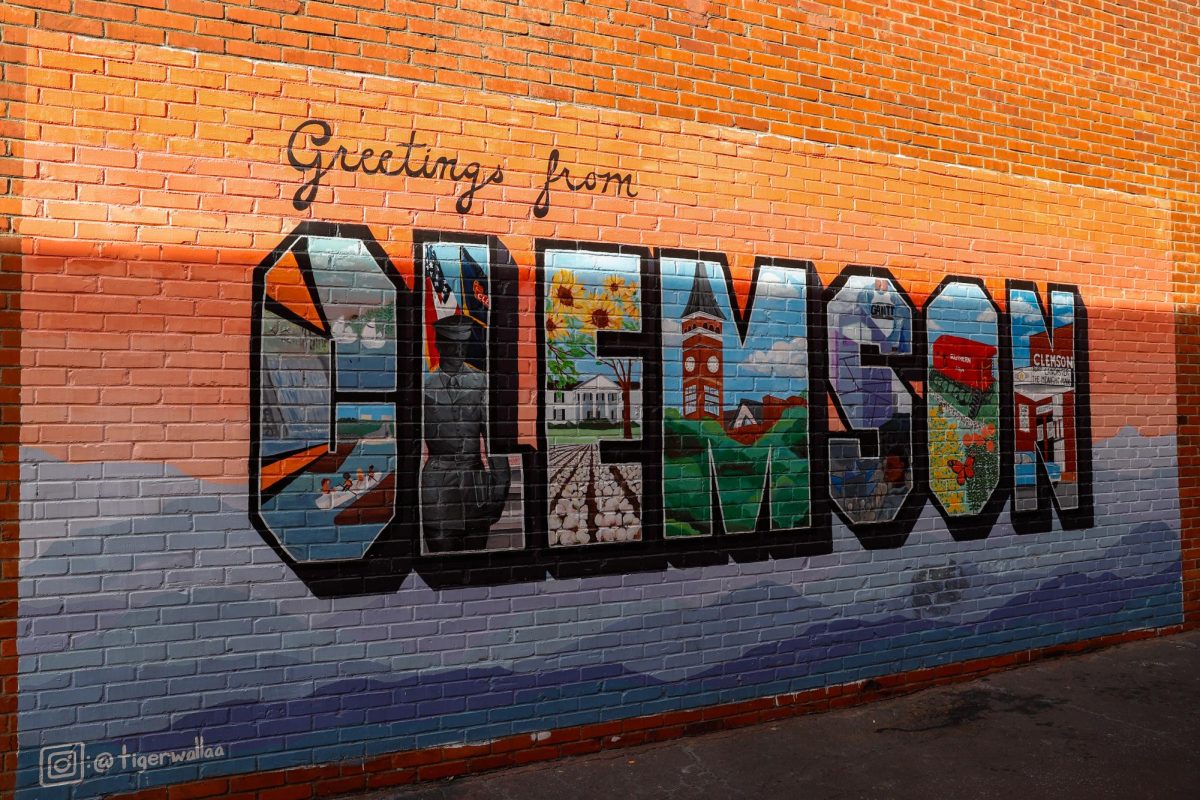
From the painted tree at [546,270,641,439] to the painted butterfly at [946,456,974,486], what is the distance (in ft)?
8.49

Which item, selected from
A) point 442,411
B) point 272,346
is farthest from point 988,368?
point 272,346

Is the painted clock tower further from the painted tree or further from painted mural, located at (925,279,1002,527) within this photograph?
painted mural, located at (925,279,1002,527)

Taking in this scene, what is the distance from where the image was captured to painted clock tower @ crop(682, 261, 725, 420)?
15.8 feet

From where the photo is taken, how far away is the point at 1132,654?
6.18 meters

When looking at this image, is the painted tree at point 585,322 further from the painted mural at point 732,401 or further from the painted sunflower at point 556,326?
the painted mural at point 732,401

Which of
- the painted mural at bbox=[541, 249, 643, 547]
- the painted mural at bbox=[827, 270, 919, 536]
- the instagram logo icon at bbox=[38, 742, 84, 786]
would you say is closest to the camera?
the instagram logo icon at bbox=[38, 742, 84, 786]

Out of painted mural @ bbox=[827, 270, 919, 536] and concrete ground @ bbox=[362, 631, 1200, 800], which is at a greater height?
painted mural @ bbox=[827, 270, 919, 536]

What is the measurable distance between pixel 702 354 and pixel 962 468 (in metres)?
2.32

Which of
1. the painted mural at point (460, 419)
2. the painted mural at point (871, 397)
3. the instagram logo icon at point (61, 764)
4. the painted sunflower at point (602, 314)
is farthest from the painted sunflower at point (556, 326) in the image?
the instagram logo icon at point (61, 764)

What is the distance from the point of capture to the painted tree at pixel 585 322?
4.50 metres

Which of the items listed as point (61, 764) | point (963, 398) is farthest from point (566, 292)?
point (61, 764)

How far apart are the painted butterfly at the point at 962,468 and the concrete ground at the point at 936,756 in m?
1.45

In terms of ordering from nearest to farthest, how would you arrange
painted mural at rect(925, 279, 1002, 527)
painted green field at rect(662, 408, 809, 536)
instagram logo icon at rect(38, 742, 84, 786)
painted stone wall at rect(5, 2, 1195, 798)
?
instagram logo icon at rect(38, 742, 84, 786) < painted stone wall at rect(5, 2, 1195, 798) < painted green field at rect(662, 408, 809, 536) < painted mural at rect(925, 279, 1002, 527)

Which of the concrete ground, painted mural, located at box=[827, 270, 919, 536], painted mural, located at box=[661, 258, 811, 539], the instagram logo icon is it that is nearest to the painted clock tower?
painted mural, located at box=[661, 258, 811, 539]
